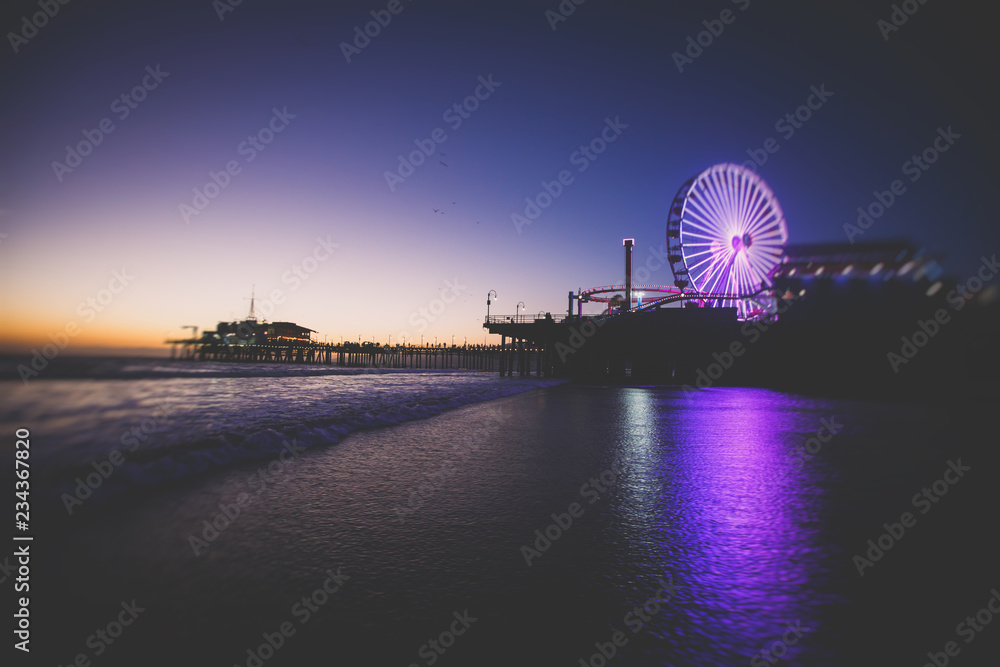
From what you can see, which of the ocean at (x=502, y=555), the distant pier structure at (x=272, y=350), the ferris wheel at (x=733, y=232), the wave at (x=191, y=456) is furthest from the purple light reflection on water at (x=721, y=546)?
the distant pier structure at (x=272, y=350)

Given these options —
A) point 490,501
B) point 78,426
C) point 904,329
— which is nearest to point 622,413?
point 490,501

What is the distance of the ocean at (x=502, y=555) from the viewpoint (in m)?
2.52

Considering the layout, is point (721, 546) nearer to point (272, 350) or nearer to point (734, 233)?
point (734, 233)

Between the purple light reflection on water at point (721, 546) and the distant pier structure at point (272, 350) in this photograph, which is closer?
the purple light reflection on water at point (721, 546)

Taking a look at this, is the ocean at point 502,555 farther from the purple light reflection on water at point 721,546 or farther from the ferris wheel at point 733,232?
the ferris wheel at point 733,232

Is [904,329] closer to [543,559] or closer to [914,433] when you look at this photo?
[914,433]

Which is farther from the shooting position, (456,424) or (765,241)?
(765,241)

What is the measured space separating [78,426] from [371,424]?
7.08 meters

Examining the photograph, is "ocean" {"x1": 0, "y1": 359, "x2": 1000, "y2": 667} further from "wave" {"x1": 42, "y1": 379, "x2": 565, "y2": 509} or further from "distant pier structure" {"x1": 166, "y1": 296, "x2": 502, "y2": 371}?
"distant pier structure" {"x1": 166, "y1": 296, "x2": 502, "y2": 371}

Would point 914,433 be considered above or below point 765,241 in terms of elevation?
below

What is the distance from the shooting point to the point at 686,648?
2.45 m

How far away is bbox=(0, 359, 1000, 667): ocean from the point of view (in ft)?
8.28

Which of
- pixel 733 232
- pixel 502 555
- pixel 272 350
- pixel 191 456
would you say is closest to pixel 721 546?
pixel 502 555

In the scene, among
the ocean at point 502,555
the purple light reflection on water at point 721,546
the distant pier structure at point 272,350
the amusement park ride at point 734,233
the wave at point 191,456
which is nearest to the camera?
the ocean at point 502,555
